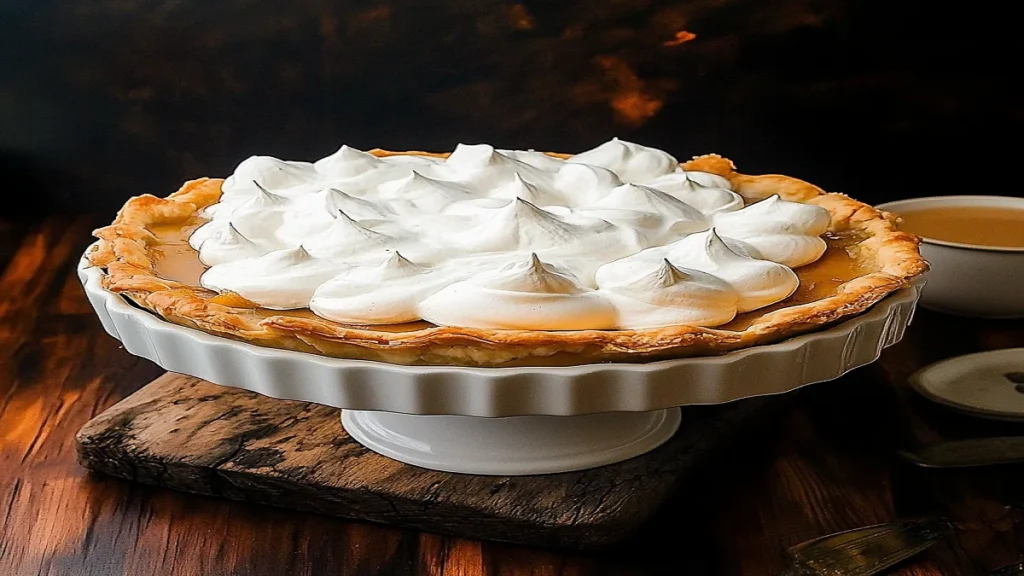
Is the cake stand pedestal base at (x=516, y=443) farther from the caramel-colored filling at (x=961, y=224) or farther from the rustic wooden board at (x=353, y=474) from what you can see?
the caramel-colored filling at (x=961, y=224)

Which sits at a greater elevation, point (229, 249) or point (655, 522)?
point (229, 249)

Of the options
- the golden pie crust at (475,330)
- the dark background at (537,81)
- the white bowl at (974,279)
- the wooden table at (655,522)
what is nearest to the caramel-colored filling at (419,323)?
the golden pie crust at (475,330)

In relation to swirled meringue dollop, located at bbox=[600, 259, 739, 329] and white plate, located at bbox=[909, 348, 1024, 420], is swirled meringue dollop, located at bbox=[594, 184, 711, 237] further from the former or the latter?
white plate, located at bbox=[909, 348, 1024, 420]

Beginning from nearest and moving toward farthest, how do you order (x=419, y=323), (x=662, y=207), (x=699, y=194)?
(x=419, y=323) → (x=662, y=207) → (x=699, y=194)

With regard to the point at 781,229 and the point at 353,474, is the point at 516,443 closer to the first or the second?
the point at 353,474

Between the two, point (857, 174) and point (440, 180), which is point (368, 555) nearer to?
point (440, 180)

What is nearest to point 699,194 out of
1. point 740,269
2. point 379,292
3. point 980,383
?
point 740,269

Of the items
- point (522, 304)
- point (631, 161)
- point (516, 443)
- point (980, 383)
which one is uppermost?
point (522, 304)
